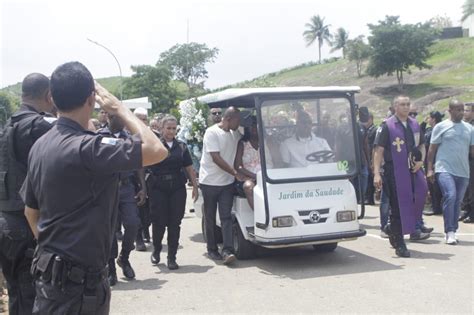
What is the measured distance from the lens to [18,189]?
4328 millimetres

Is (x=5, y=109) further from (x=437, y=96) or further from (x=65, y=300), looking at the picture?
(x=437, y=96)

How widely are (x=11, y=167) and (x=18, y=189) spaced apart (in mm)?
180

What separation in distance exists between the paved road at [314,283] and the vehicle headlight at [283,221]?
1.97 ft

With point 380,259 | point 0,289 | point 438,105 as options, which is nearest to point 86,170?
point 0,289

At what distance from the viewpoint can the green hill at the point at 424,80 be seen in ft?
173

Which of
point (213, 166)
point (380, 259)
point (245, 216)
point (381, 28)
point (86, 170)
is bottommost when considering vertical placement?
point (380, 259)

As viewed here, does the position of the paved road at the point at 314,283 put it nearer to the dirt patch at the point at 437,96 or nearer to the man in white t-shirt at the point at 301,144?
the man in white t-shirt at the point at 301,144

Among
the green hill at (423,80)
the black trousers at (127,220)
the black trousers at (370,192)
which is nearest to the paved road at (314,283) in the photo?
the black trousers at (127,220)

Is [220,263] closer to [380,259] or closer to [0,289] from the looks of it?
[380,259]

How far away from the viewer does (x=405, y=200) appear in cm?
791

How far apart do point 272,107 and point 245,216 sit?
1526mm

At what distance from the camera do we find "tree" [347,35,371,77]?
6938 centimetres

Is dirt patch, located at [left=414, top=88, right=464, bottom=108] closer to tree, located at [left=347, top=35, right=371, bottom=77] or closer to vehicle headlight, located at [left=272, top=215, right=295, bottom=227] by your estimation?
tree, located at [left=347, top=35, right=371, bottom=77]

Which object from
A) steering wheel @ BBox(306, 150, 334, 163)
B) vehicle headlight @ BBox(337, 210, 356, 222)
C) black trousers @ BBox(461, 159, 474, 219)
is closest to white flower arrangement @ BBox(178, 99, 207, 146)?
steering wheel @ BBox(306, 150, 334, 163)
